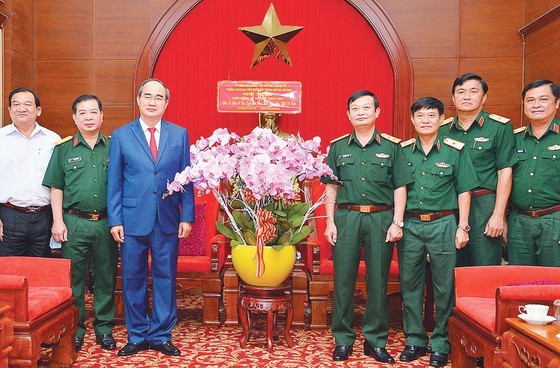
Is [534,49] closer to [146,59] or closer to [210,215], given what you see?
[210,215]

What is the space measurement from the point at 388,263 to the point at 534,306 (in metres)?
0.96

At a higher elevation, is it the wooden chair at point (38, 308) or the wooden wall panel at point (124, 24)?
the wooden wall panel at point (124, 24)

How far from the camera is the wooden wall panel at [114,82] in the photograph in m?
5.07

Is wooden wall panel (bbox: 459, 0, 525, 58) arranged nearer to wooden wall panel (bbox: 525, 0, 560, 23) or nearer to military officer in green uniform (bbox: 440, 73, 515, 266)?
wooden wall panel (bbox: 525, 0, 560, 23)

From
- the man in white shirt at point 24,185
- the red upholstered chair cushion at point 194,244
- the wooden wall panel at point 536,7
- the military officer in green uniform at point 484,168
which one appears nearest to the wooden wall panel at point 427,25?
the wooden wall panel at point 536,7

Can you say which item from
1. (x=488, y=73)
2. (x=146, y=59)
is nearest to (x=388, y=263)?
(x=488, y=73)

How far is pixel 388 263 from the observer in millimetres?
2941

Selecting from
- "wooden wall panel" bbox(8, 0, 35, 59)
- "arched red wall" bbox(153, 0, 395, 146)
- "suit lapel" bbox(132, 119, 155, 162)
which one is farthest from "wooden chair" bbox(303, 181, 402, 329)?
"wooden wall panel" bbox(8, 0, 35, 59)

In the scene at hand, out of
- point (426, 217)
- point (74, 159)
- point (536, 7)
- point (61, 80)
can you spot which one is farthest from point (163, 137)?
point (536, 7)

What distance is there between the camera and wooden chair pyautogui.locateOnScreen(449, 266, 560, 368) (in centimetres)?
218

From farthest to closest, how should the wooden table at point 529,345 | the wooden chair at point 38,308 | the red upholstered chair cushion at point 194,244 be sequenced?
the red upholstered chair cushion at point 194,244 < the wooden chair at point 38,308 < the wooden table at point 529,345

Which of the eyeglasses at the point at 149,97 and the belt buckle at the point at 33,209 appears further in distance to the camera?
the belt buckle at the point at 33,209

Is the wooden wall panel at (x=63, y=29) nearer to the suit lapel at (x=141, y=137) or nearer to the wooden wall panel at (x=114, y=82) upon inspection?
the wooden wall panel at (x=114, y=82)

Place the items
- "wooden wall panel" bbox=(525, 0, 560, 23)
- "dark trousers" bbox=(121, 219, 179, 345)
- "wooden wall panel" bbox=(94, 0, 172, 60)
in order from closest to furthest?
"dark trousers" bbox=(121, 219, 179, 345) → "wooden wall panel" bbox=(525, 0, 560, 23) → "wooden wall panel" bbox=(94, 0, 172, 60)
